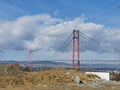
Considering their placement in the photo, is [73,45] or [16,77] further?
[73,45]

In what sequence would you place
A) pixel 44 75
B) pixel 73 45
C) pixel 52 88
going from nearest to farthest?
pixel 52 88, pixel 44 75, pixel 73 45

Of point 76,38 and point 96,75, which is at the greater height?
point 76,38

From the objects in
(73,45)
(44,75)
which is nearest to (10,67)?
(44,75)

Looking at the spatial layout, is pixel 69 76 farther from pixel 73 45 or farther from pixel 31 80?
pixel 73 45

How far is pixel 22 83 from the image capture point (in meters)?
28.7

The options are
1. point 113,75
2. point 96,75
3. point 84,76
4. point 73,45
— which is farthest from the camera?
point 73,45

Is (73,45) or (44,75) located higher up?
(73,45)

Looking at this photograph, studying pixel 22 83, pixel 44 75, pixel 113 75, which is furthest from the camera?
pixel 113 75

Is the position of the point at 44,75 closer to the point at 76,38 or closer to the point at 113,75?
the point at 113,75

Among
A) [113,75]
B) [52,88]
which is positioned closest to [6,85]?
[52,88]

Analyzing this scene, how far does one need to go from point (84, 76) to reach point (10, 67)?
302 inches

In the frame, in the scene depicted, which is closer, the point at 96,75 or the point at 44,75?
the point at 44,75

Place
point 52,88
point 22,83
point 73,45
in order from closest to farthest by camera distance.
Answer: point 52,88 < point 22,83 < point 73,45

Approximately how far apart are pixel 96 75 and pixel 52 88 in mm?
12508
